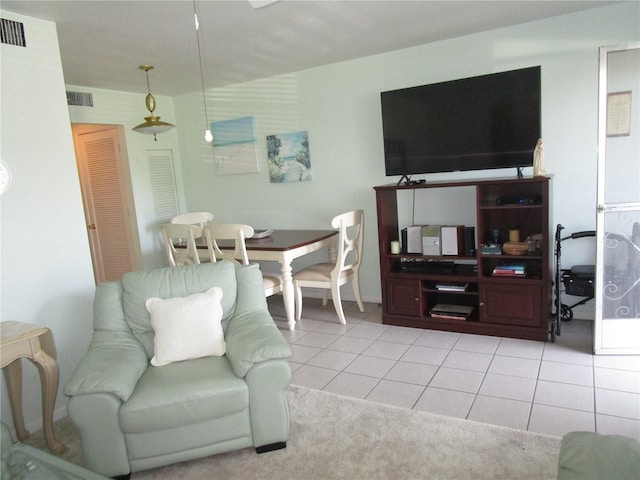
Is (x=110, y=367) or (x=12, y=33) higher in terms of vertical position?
(x=12, y=33)

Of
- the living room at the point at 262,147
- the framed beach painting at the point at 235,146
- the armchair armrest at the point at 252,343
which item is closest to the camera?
the armchair armrest at the point at 252,343

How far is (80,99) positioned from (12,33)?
2.01m

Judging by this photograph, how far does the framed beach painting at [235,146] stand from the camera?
500 centimetres

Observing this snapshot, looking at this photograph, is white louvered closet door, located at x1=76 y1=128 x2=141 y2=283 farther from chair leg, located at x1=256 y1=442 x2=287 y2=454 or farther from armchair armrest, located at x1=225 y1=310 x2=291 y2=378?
chair leg, located at x1=256 y1=442 x2=287 y2=454

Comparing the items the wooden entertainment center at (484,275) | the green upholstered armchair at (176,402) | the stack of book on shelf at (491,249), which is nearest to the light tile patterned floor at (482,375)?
the wooden entertainment center at (484,275)

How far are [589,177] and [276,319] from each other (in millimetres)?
2878

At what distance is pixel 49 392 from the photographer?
2389mm

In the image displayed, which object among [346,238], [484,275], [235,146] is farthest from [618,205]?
[235,146]

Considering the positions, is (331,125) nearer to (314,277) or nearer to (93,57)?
(314,277)

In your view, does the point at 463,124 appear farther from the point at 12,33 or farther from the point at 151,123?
the point at 12,33

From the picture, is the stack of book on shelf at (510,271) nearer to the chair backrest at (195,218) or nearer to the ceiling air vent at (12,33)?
the chair backrest at (195,218)

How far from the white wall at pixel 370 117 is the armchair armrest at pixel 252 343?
87.1 inches

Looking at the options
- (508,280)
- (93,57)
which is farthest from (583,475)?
(93,57)

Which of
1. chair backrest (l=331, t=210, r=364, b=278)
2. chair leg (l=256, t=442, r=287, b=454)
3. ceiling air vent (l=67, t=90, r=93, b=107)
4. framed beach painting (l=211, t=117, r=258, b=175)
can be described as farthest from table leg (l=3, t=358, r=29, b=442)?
framed beach painting (l=211, t=117, r=258, b=175)
